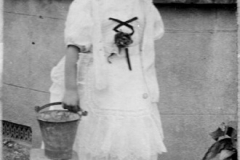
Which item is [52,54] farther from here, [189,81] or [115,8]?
[115,8]

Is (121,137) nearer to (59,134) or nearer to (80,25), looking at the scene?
(59,134)

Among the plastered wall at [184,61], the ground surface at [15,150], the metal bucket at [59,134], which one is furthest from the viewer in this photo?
the ground surface at [15,150]

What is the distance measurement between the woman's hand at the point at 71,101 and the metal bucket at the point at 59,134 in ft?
0.21

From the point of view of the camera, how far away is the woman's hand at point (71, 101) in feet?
12.9

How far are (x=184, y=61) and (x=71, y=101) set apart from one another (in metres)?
1.94

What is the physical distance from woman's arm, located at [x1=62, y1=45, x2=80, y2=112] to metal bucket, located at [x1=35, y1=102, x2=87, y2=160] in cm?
8

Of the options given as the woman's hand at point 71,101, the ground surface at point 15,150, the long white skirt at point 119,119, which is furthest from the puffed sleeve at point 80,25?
the ground surface at point 15,150

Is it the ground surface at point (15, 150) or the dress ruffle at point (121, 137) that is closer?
the dress ruffle at point (121, 137)

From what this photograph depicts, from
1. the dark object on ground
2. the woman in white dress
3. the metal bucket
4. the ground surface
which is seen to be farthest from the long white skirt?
the ground surface

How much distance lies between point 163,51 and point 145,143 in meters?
1.80

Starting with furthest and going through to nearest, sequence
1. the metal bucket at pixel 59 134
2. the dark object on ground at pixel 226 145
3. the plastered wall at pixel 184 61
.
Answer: the plastered wall at pixel 184 61 < the dark object on ground at pixel 226 145 < the metal bucket at pixel 59 134

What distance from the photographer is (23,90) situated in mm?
6090

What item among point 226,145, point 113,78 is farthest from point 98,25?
point 226,145

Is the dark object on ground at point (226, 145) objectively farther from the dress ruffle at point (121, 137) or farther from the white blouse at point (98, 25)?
the white blouse at point (98, 25)
